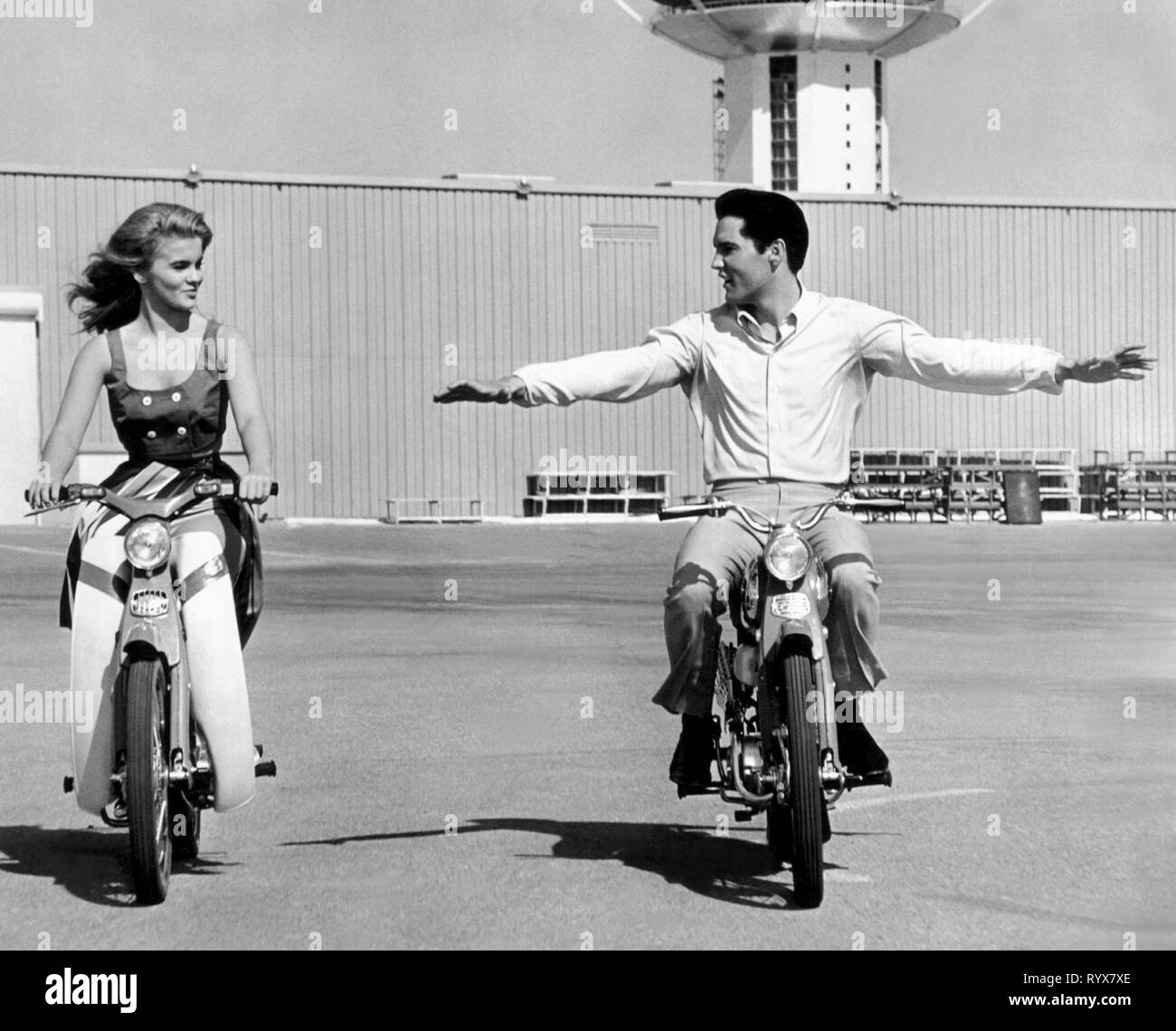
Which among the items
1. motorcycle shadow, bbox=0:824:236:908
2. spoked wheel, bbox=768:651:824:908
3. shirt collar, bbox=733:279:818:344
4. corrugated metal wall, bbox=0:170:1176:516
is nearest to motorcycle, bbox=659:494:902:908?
spoked wheel, bbox=768:651:824:908

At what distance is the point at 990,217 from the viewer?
5191cm

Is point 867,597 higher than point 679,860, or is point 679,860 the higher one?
point 867,597

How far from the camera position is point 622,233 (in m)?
50.1

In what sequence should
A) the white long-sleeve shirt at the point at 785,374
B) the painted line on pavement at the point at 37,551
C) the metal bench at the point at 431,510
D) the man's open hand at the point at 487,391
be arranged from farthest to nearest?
the metal bench at the point at 431,510 → the painted line on pavement at the point at 37,551 → the white long-sleeve shirt at the point at 785,374 → the man's open hand at the point at 487,391

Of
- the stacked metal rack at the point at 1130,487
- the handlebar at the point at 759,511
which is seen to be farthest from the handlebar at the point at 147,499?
the stacked metal rack at the point at 1130,487

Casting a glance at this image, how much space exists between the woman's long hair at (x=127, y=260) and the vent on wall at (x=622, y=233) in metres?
43.4

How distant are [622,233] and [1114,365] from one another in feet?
144

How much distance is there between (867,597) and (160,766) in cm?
195

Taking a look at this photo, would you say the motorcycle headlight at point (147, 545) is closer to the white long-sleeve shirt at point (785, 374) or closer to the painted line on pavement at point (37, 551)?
the white long-sleeve shirt at point (785, 374)

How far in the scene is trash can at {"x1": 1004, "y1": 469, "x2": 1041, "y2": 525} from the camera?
1665 inches

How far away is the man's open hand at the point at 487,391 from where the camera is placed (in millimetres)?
6211

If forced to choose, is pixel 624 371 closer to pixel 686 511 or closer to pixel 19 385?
pixel 686 511
